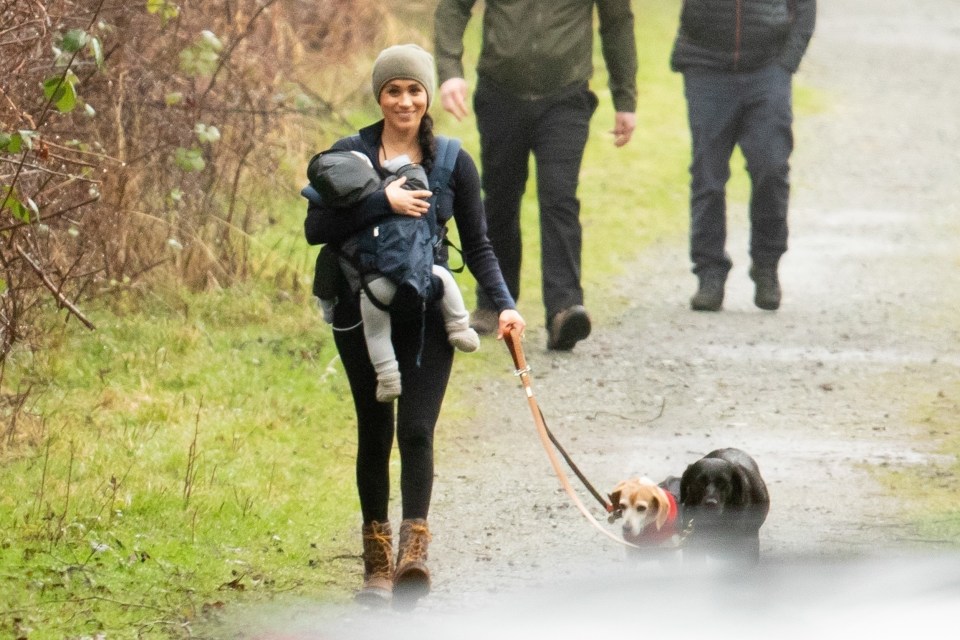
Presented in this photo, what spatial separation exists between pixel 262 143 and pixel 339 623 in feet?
19.2

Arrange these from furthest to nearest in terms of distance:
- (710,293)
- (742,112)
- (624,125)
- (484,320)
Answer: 1. (710,293)
2. (742,112)
3. (484,320)
4. (624,125)

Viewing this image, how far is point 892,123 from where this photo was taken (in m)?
20.3

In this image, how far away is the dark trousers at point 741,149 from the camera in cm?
1059

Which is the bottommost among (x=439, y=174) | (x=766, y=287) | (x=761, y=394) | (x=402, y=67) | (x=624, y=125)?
(x=761, y=394)

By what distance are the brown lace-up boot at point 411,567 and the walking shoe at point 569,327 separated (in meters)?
3.77

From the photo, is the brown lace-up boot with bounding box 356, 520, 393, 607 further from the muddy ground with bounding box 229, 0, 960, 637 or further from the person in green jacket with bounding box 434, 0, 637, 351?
the person in green jacket with bounding box 434, 0, 637, 351

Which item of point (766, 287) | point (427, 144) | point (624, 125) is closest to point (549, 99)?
point (624, 125)

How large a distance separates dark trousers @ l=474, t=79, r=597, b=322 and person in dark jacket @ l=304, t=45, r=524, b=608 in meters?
3.59

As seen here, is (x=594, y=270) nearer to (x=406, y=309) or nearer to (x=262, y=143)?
(x=262, y=143)

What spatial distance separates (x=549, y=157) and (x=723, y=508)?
3780 millimetres

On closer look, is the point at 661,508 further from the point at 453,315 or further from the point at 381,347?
the point at 381,347

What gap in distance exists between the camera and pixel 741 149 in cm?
1077

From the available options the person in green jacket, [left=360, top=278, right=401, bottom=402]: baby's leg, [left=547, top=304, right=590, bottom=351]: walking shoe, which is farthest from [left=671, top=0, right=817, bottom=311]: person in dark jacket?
[left=360, top=278, right=401, bottom=402]: baby's leg

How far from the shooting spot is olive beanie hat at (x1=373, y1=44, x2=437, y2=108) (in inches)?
221
